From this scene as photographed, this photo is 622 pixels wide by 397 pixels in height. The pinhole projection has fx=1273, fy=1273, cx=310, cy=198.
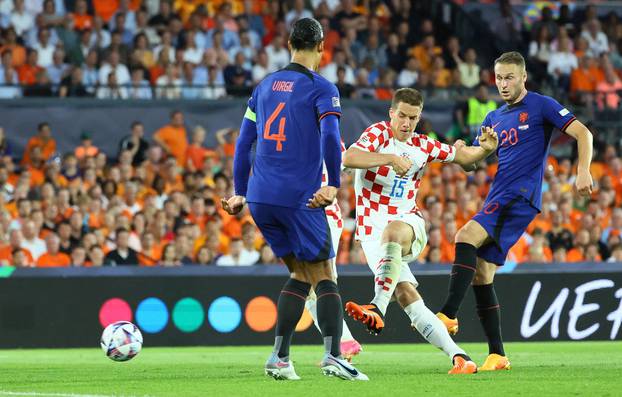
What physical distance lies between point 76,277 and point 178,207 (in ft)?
8.86

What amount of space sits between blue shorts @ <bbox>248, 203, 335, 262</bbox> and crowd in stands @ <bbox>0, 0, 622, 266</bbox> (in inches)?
281

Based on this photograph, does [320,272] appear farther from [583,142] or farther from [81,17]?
[81,17]

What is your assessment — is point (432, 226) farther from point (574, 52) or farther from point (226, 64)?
point (574, 52)

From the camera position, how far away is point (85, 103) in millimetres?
17875

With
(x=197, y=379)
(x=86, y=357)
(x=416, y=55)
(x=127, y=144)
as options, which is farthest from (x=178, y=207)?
(x=197, y=379)

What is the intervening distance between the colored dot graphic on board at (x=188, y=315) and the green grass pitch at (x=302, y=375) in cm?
102

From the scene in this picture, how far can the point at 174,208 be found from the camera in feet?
53.3

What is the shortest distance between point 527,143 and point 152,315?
19.5 feet

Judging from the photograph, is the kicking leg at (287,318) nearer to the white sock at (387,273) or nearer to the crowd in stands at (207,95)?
the white sock at (387,273)

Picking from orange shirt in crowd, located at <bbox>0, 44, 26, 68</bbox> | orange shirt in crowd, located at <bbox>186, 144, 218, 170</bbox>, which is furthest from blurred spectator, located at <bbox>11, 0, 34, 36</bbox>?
orange shirt in crowd, located at <bbox>186, 144, 218, 170</bbox>

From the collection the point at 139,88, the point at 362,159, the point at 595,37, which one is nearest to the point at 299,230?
the point at 362,159

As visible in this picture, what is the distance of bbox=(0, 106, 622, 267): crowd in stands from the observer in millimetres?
15406

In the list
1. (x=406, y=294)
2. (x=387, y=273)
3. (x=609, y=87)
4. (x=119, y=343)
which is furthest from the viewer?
(x=609, y=87)

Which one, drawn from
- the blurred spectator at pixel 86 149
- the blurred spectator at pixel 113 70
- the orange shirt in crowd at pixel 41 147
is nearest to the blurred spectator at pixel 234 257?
the blurred spectator at pixel 86 149
